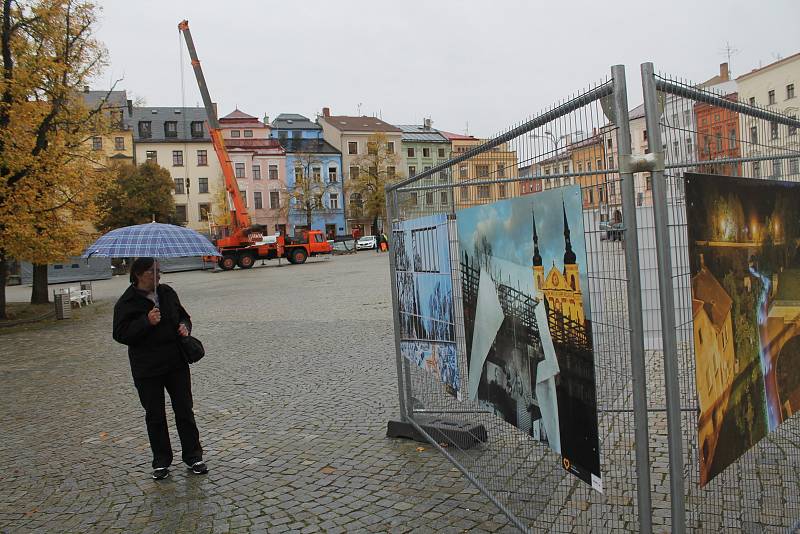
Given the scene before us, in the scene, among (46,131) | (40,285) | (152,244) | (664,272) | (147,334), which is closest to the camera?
(664,272)

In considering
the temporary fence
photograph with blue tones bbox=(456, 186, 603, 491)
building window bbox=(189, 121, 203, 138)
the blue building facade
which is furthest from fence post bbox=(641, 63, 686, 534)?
building window bbox=(189, 121, 203, 138)

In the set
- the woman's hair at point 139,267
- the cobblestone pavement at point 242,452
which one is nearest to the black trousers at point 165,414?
the cobblestone pavement at point 242,452

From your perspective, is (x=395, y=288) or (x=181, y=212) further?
(x=181, y=212)

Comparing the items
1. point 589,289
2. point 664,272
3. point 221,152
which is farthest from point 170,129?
point 664,272

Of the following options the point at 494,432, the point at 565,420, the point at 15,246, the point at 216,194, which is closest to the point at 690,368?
the point at 565,420

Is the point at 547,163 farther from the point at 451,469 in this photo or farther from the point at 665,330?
the point at 451,469

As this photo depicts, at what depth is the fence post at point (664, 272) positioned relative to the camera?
2213mm

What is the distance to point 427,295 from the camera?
4312 millimetres

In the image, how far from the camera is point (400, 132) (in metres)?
75.9

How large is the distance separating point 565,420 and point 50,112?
16349 millimetres

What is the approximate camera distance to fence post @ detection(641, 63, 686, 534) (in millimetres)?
2213

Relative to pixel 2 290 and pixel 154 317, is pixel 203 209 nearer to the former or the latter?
pixel 2 290

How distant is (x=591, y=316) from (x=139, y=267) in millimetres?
3357

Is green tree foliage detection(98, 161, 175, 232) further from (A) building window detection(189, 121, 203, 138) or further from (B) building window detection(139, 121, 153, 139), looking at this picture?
(A) building window detection(189, 121, 203, 138)
